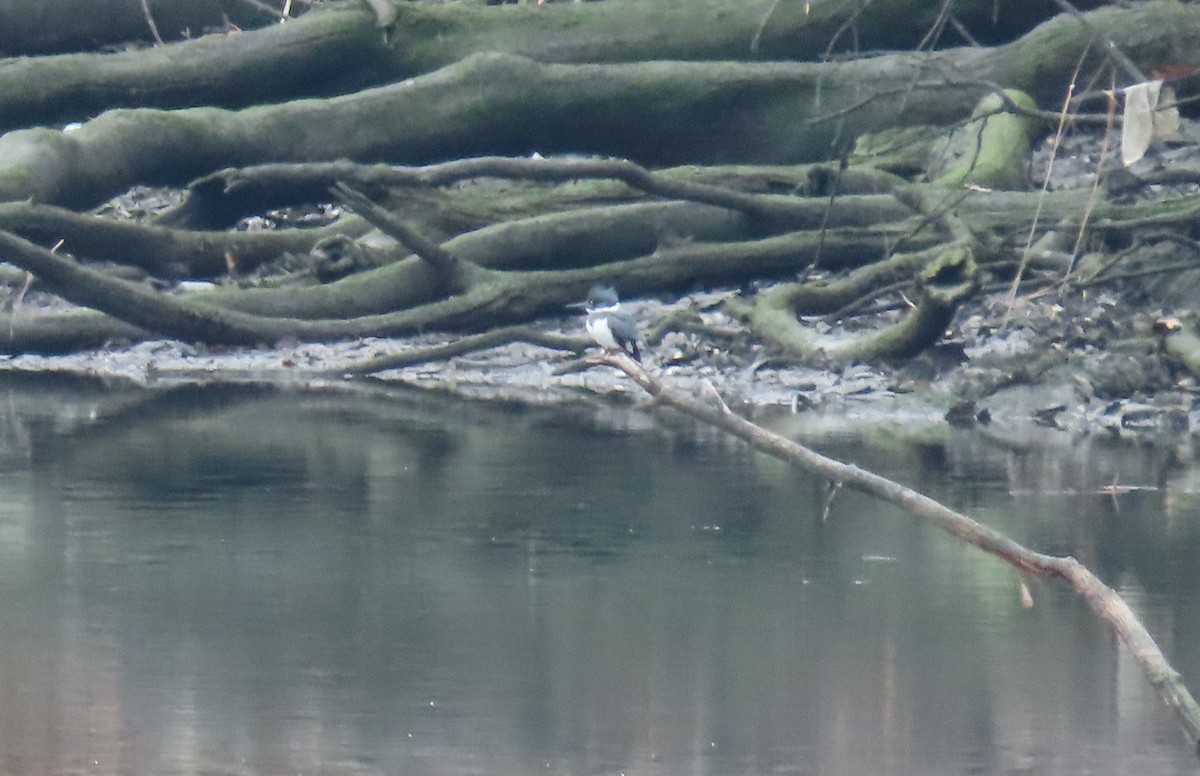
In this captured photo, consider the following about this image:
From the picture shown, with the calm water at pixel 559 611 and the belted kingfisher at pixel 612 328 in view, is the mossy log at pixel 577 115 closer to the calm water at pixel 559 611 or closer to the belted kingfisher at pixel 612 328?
the belted kingfisher at pixel 612 328

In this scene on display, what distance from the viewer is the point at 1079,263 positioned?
1066 cm

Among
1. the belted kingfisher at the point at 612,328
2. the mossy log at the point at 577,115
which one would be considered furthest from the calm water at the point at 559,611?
the mossy log at the point at 577,115

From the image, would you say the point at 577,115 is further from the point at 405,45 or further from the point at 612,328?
the point at 612,328

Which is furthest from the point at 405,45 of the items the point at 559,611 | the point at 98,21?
the point at 559,611

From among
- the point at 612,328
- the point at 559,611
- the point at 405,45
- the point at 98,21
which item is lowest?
the point at 559,611

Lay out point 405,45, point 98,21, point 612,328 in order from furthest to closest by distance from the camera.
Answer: point 98,21 < point 405,45 < point 612,328

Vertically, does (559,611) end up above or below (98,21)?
below

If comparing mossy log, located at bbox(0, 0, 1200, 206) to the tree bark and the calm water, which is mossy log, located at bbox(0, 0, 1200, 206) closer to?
the tree bark

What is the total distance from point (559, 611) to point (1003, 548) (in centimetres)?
202

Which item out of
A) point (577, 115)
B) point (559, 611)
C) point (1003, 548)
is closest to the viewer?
point (1003, 548)

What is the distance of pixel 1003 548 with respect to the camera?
3.27 meters

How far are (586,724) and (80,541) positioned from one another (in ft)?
7.80

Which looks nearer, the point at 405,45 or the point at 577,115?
the point at 577,115

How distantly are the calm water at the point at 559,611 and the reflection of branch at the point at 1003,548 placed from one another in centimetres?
59
